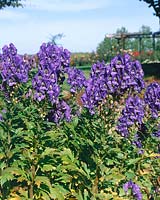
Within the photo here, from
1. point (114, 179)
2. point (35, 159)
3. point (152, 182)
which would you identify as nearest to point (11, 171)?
point (35, 159)

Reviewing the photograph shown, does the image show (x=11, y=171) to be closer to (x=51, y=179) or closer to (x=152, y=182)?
(x=51, y=179)

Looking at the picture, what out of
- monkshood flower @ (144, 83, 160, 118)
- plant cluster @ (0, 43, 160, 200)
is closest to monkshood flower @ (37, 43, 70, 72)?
plant cluster @ (0, 43, 160, 200)

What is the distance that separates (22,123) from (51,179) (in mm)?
746

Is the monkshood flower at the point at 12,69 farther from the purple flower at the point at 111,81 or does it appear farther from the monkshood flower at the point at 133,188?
the monkshood flower at the point at 133,188

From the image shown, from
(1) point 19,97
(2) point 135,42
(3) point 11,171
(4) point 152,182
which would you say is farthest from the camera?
(2) point 135,42

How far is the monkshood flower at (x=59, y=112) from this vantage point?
20.7 ft

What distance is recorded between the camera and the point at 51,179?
5844 millimetres

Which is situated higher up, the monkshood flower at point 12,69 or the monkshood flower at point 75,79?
the monkshood flower at point 12,69

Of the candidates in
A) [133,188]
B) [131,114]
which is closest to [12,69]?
[131,114]

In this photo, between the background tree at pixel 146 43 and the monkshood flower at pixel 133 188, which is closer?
the monkshood flower at pixel 133 188

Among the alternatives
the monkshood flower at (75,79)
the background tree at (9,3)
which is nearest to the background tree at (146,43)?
the background tree at (9,3)

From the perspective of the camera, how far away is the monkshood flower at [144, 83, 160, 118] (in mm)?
6250

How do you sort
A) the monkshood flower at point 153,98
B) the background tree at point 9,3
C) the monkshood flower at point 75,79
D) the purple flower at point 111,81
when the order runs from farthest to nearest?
the background tree at point 9,3
the monkshood flower at point 75,79
the monkshood flower at point 153,98
the purple flower at point 111,81

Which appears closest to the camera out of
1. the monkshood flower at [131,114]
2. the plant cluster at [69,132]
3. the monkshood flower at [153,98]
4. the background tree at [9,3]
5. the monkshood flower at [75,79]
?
the plant cluster at [69,132]
